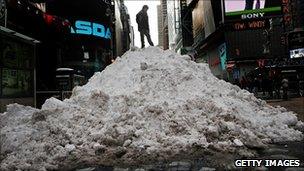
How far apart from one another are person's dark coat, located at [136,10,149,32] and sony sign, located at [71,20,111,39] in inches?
808

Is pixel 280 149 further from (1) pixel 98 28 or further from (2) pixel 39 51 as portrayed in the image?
(1) pixel 98 28

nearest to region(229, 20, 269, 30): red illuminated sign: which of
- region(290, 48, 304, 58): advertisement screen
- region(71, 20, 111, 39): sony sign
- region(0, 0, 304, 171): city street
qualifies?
region(290, 48, 304, 58): advertisement screen

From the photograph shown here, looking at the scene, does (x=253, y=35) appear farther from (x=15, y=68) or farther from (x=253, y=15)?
(x=15, y=68)

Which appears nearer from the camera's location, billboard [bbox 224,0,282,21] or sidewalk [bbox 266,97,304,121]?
sidewalk [bbox 266,97,304,121]

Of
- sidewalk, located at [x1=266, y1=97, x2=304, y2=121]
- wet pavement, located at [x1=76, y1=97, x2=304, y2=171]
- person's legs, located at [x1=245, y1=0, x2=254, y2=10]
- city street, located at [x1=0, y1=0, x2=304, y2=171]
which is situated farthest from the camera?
person's legs, located at [x1=245, y1=0, x2=254, y2=10]

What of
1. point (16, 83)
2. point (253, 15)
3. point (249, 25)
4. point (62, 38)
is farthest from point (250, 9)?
point (16, 83)

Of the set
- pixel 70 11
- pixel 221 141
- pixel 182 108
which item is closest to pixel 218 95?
pixel 182 108

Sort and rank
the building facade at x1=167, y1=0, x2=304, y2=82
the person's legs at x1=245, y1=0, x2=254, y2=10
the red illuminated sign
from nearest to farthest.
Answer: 1. the building facade at x1=167, y1=0, x2=304, y2=82
2. the person's legs at x1=245, y1=0, x2=254, y2=10
3. the red illuminated sign

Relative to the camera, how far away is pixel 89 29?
35719mm

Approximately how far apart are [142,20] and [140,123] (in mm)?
7487

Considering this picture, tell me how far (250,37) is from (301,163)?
43.8 metres

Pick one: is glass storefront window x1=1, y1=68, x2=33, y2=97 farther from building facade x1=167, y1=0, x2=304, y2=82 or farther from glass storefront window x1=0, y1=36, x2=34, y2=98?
building facade x1=167, y1=0, x2=304, y2=82

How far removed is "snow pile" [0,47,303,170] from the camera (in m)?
6.81

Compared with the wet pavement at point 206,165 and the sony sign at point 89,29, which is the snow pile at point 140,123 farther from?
the sony sign at point 89,29
